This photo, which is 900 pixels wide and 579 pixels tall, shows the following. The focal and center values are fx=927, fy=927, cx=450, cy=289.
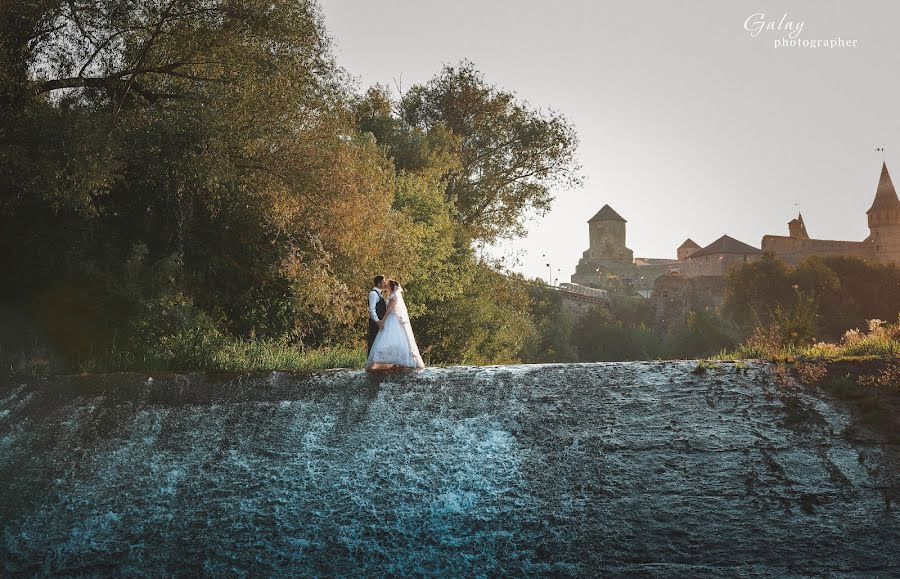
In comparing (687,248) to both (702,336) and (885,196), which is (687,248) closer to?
(885,196)

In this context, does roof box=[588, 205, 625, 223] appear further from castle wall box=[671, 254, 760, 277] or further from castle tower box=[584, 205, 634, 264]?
castle wall box=[671, 254, 760, 277]

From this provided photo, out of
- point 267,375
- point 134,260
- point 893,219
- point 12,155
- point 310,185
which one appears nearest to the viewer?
point 267,375

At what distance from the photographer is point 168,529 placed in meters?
9.14

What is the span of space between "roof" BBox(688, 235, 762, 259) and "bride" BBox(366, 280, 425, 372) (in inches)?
3710

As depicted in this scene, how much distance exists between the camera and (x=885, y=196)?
325 ft

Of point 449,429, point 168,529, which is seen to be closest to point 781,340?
point 449,429

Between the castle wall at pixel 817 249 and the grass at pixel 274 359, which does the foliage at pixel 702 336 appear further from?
the grass at pixel 274 359

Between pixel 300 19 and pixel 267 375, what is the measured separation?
29.9 ft

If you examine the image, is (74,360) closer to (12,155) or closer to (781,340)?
(12,155)

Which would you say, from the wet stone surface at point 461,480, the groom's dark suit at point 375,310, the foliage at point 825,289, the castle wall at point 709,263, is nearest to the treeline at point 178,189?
the groom's dark suit at point 375,310

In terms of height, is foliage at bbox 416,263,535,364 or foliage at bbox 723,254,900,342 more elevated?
foliage at bbox 723,254,900,342

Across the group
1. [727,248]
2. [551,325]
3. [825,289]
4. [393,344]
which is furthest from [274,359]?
[727,248]

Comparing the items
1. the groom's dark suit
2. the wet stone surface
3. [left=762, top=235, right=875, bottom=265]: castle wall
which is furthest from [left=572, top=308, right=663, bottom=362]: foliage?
the wet stone surface

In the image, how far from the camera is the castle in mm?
77625
